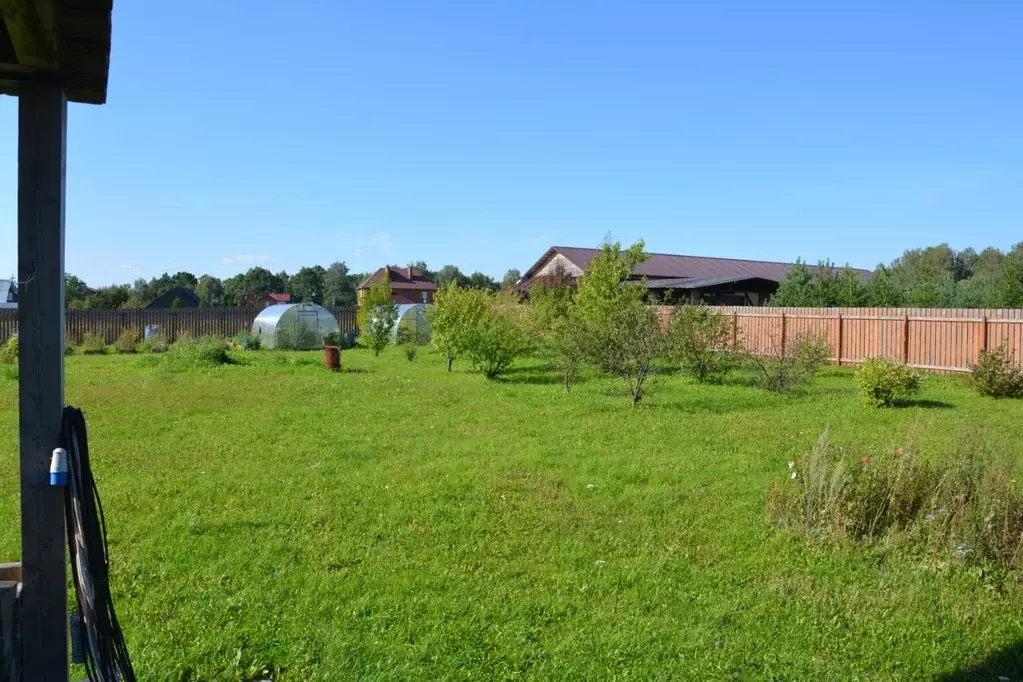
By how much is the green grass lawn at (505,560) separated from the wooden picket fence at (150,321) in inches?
818

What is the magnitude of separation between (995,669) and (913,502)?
209cm

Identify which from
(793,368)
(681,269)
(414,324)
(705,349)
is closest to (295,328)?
(414,324)

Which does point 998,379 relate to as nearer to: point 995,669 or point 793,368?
point 793,368

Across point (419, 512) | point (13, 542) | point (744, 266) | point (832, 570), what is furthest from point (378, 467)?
point (744, 266)

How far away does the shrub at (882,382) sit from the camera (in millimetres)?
11938

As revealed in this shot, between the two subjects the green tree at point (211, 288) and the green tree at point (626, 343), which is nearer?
the green tree at point (626, 343)

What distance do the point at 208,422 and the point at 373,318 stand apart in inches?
585

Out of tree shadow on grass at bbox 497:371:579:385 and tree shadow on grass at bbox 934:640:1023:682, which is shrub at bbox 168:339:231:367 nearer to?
tree shadow on grass at bbox 497:371:579:385

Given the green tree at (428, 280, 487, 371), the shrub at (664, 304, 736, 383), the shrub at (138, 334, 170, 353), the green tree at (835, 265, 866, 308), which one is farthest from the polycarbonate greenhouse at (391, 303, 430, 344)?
the shrub at (664, 304, 736, 383)

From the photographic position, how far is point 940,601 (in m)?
4.64

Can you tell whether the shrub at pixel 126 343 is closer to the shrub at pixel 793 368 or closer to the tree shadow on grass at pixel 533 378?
the tree shadow on grass at pixel 533 378

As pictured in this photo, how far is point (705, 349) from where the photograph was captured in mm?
15688

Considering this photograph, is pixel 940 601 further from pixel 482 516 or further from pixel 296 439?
pixel 296 439

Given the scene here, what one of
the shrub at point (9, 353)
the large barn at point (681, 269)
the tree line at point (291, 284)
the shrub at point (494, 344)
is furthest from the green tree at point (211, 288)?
the shrub at point (494, 344)
